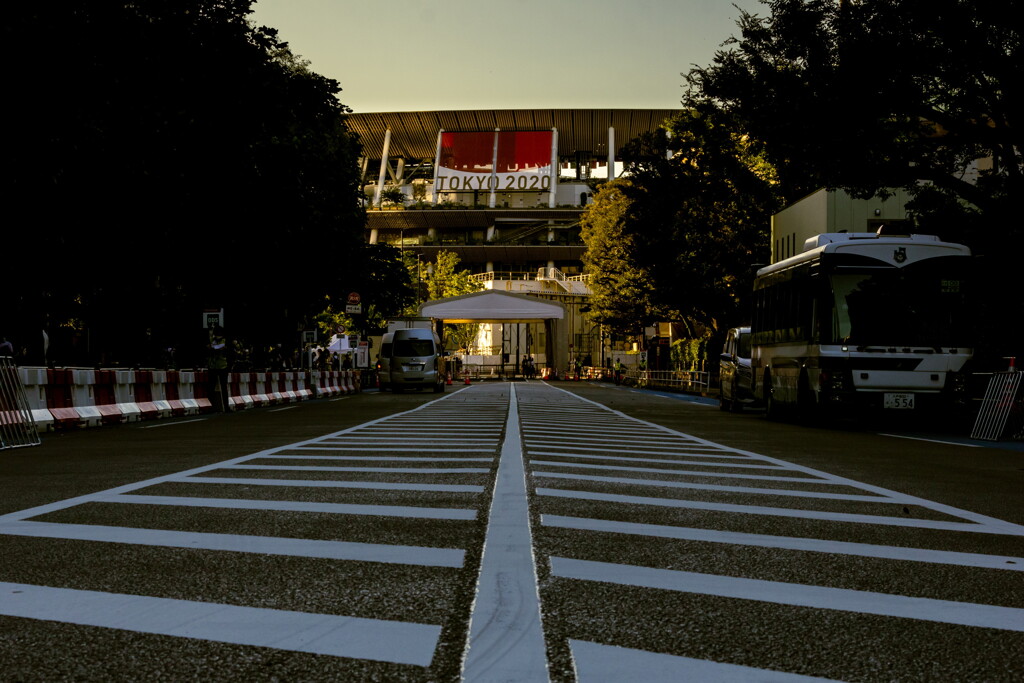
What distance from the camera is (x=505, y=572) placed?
15.5 feet

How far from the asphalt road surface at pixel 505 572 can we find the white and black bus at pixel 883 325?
9074mm

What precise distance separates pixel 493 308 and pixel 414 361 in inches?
1408

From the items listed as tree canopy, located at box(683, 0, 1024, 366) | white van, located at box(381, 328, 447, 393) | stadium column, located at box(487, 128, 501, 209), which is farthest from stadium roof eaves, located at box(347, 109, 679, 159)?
tree canopy, located at box(683, 0, 1024, 366)

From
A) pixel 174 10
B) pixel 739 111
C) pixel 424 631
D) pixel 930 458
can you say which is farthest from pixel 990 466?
pixel 174 10

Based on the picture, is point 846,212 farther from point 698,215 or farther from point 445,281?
point 445,281

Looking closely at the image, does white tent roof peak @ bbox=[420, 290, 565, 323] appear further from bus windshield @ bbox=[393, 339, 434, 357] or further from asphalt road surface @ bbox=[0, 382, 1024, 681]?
asphalt road surface @ bbox=[0, 382, 1024, 681]

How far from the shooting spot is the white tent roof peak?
8194 cm

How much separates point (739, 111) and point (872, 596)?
21.5m

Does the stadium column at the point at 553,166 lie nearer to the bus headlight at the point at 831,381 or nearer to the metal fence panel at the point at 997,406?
the bus headlight at the point at 831,381

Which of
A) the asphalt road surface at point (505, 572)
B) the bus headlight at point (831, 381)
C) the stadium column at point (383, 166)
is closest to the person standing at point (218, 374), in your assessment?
the bus headlight at point (831, 381)

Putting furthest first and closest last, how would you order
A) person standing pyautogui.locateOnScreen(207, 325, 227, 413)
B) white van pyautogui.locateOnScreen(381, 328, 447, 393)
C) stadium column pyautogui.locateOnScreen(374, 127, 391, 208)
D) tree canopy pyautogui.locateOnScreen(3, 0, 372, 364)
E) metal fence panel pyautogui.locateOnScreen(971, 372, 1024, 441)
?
stadium column pyautogui.locateOnScreen(374, 127, 391, 208), white van pyautogui.locateOnScreen(381, 328, 447, 393), person standing pyautogui.locateOnScreen(207, 325, 227, 413), tree canopy pyautogui.locateOnScreen(3, 0, 372, 364), metal fence panel pyautogui.locateOnScreen(971, 372, 1024, 441)

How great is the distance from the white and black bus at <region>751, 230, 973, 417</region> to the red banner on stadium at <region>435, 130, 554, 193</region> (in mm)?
113344

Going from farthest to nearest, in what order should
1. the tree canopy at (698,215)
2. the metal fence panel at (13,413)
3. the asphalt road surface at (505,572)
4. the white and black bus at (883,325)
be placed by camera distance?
the tree canopy at (698,215) → the white and black bus at (883,325) → the metal fence panel at (13,413) → the asphalt road surface at (505,572)

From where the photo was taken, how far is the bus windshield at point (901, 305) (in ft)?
64.4
